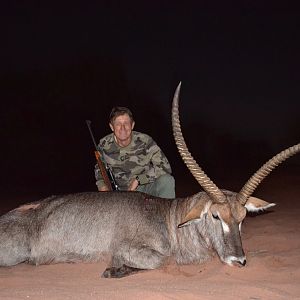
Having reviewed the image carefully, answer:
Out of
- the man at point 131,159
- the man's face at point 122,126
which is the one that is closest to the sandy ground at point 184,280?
the man at point 131,159

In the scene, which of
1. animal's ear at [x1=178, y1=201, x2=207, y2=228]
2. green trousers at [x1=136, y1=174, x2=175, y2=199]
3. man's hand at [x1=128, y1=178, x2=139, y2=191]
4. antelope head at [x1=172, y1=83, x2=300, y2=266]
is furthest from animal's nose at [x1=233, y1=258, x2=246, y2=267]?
man's hand at [x1=128, y1=178, x2=139, y2=191]

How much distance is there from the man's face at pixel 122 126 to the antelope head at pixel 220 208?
1837 mm

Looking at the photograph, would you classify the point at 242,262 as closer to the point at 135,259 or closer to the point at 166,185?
the point at 135,259

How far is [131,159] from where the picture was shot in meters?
7.20

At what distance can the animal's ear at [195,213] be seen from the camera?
522 centimetres

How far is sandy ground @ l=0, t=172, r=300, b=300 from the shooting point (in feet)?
13.7

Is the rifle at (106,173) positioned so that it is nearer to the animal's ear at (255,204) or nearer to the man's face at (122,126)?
the man's face at (122,126)

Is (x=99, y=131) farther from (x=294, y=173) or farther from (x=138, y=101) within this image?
(x=294, y=173)

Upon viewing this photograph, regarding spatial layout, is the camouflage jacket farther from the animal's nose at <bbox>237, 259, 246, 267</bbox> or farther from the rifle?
the animal's nose at <bbox>237, 259, 246, 267</bbox>

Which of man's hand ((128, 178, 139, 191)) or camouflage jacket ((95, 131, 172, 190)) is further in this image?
camouflage jacket ((95, 131, 172, 190))

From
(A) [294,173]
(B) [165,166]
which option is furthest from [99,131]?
(B) [165,166]

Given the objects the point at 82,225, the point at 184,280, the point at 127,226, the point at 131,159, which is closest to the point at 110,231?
the point at 127,226

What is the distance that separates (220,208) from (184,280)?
81 cm

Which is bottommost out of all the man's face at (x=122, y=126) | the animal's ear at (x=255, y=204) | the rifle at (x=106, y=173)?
the animal's ear at (x=255, y=204)
